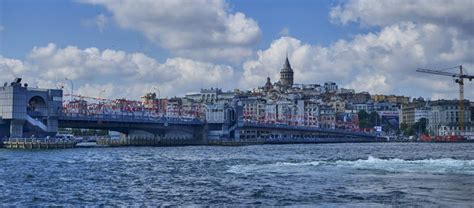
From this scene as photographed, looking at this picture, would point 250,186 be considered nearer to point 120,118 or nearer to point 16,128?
point 16,128

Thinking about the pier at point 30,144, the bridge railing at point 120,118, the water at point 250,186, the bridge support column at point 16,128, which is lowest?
the water at point 250,186

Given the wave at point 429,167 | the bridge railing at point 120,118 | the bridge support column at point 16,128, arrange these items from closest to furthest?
the wave at point 429,167 → the bridge support column at point 16,128 → the bridge railing at point 120,118

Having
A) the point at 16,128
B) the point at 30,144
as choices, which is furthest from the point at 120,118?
the point at 30,144

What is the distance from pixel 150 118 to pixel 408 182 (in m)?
119

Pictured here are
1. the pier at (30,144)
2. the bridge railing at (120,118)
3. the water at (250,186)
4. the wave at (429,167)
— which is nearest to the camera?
the water at (250,186)

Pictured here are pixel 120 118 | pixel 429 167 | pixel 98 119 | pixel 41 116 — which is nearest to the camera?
pixel 429 167

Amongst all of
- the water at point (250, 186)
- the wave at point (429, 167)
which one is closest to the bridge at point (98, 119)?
the water at point (250, 186)

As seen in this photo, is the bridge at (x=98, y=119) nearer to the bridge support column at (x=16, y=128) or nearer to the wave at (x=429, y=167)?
the bridge support column at (x=16, y=128)

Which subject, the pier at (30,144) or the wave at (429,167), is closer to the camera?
the wave at (429,167)

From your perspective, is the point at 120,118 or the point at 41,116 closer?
the point at 41,116

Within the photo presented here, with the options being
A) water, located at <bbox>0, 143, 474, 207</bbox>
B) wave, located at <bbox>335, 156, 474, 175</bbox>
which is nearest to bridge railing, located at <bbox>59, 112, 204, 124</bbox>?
water, located at <bbox>0, 143, 474, 207</bbox>

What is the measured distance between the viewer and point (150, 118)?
524 ft

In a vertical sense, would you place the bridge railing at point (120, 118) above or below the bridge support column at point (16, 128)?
above

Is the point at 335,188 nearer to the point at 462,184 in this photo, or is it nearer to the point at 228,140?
the point at 462,184
